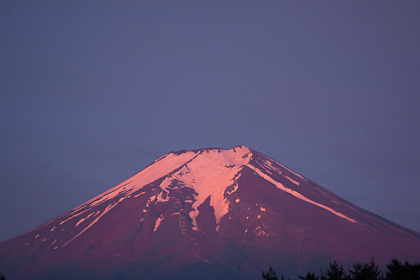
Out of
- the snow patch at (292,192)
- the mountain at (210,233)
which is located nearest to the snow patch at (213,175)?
the mountain at (210,233)

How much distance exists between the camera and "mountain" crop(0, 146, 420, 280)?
125m

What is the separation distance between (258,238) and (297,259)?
479 inches

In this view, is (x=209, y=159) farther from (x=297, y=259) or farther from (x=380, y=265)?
(x=380, y=265)

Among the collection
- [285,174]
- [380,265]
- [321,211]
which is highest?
[285,174]

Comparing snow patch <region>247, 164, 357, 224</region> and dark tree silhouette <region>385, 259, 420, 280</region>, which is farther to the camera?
snow patch <region>247, 164, 357, 224</region>

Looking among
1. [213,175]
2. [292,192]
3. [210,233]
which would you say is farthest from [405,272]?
[213,175]

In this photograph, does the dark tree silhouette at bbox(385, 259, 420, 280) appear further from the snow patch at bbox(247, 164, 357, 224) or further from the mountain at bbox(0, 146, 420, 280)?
the snow patch at bbox(247, 164, 357, 224)

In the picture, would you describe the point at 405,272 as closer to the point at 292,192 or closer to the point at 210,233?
the point at 210,233

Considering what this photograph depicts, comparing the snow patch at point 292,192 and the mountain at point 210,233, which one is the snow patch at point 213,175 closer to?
the mountain at point 210,233

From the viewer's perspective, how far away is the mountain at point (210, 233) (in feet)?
410

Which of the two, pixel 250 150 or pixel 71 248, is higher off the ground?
pixel 250 150

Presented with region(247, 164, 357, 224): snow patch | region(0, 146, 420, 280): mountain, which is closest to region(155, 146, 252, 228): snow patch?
region(0, 146, 420, 280): mountain

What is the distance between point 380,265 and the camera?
124750 mm

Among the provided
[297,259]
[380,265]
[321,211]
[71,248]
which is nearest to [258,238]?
[297,259]
